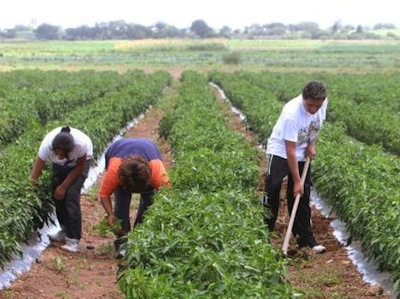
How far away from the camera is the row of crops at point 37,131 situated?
23.9 feet

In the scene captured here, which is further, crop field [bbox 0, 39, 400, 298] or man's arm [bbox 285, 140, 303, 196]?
man's arm [bbox 285, 140, 303, 196]

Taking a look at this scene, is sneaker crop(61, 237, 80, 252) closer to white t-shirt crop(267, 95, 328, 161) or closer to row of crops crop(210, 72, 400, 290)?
white t-shirt crop(267, 95, 328, 161)

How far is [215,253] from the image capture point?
5172 mm

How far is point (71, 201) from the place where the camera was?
798cm

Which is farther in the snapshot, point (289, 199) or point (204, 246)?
point (289, 199)

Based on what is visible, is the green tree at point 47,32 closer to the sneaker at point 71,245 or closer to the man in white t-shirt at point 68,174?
the man in white t-shirt at point 68,174

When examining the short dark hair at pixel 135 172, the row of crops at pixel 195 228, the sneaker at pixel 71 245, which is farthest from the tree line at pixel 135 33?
the short dark hair at pixel 135 172

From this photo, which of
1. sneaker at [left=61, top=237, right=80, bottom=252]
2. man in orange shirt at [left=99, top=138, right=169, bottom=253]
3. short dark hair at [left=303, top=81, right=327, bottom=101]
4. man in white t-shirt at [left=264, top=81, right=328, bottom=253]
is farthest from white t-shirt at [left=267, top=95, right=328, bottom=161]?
sneaker at [left=61, top=237, right=80, bottom=252]

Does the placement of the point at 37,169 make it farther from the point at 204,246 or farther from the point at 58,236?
the point at 204,246

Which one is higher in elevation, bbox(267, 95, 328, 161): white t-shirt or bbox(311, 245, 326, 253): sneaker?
bbox(267, 95, 328, 161): white t-shirt

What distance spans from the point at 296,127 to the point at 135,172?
1.95m

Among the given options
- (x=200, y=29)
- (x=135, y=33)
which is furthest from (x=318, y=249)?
(x=200, y=29)

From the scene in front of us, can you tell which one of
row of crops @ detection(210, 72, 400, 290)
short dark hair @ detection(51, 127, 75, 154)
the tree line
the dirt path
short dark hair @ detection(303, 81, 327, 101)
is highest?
short dark hair @ detection(303, 81, 327, 101)

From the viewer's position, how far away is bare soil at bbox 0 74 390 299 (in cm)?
665
